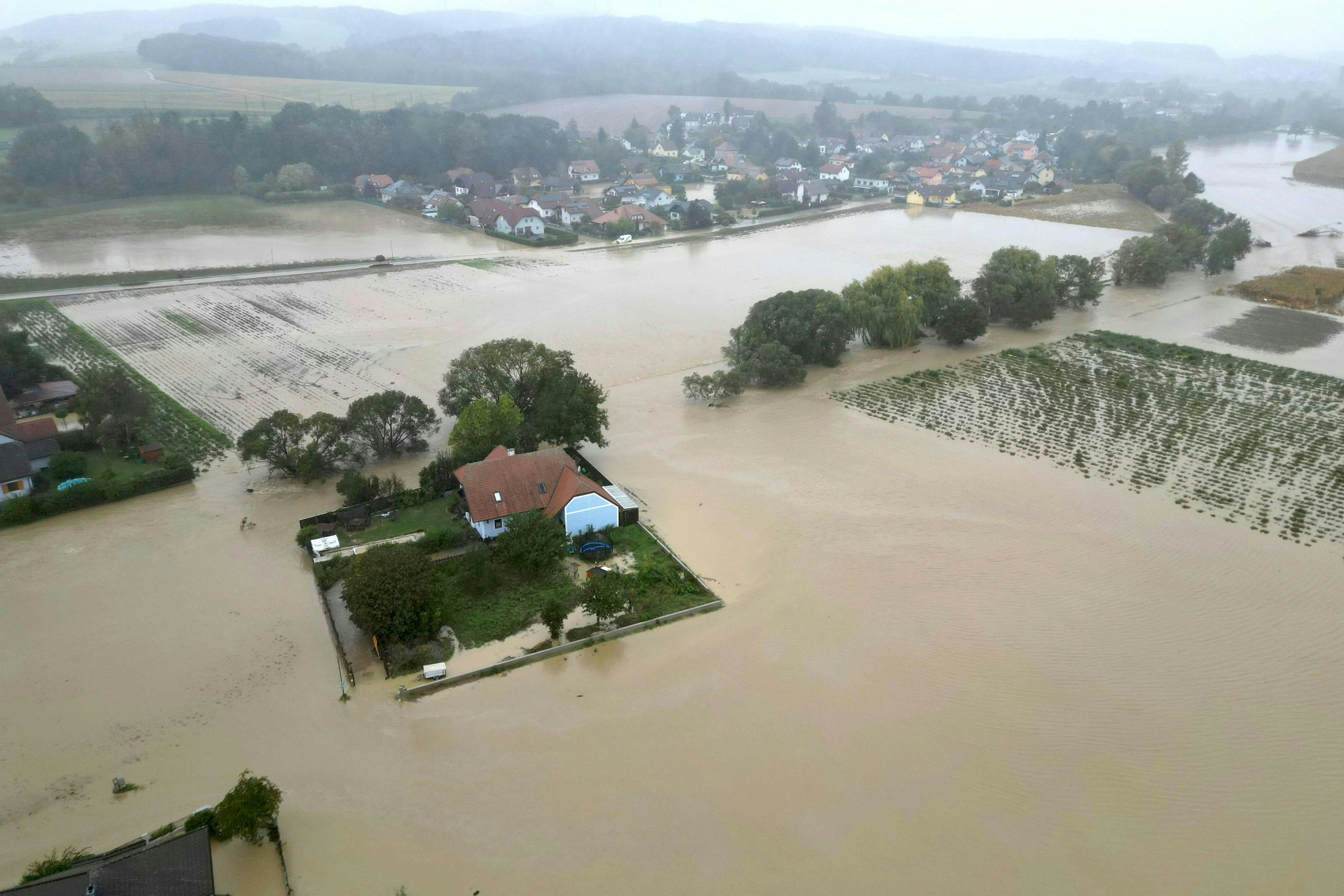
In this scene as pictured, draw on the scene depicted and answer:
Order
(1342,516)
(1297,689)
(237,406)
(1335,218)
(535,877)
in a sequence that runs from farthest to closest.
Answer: (1335,218) < (237,406) < (1342,516) < (1297,689) < (535,877)

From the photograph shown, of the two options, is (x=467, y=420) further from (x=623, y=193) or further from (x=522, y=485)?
(x=623, y=193)

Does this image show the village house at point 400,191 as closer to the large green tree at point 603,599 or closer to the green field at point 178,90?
the green field at point 178,90

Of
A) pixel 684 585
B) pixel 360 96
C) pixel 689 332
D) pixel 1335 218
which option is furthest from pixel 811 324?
pixel 360 96

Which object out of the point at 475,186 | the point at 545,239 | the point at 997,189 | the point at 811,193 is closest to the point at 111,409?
the point at 545,239

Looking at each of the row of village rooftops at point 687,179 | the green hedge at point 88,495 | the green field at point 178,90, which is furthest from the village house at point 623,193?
the green hedge at point 88,495

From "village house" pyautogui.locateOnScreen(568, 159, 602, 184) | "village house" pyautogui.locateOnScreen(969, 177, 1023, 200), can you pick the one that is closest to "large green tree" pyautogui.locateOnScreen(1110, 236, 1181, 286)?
"village house" pyautogui.locateOnScreen(969, 177, 1023, 200)

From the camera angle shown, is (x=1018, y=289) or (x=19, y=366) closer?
(x=19, y=366)

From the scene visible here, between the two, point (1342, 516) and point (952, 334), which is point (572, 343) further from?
point (1342, 516)
